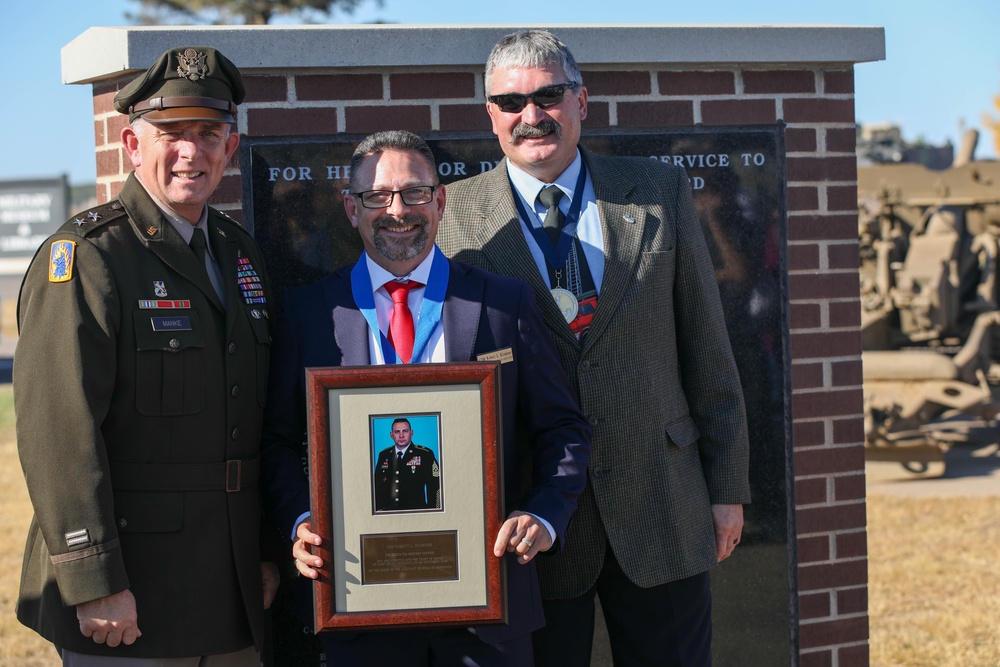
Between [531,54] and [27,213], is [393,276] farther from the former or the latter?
[27,213]

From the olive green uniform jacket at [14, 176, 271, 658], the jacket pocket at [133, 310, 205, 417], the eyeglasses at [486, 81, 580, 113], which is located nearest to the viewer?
the olive green uniform jacket at [14, 176, 271, 658]

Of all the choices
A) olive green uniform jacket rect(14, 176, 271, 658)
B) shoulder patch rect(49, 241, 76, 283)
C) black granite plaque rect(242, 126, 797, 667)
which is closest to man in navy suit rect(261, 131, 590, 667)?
olive green uniform jacket rect(14, 176, 271, 658)

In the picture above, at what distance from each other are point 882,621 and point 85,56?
456 cm

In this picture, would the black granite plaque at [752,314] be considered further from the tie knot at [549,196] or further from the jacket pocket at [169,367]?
the jacket pocket at [169,367]

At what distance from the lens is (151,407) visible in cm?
244

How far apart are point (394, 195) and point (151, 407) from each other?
0.71m

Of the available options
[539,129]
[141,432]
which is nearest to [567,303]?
[539,129]

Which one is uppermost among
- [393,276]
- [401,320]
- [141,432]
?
[393,276]

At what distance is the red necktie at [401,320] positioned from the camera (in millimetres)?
2516

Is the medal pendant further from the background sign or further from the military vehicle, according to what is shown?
the background sign

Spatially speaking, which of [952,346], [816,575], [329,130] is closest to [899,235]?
[952,346]

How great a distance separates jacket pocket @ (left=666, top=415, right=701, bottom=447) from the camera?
112 inches

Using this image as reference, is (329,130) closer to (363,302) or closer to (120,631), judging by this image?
(363,302)

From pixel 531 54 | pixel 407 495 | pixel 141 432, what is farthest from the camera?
pixel 531 54
